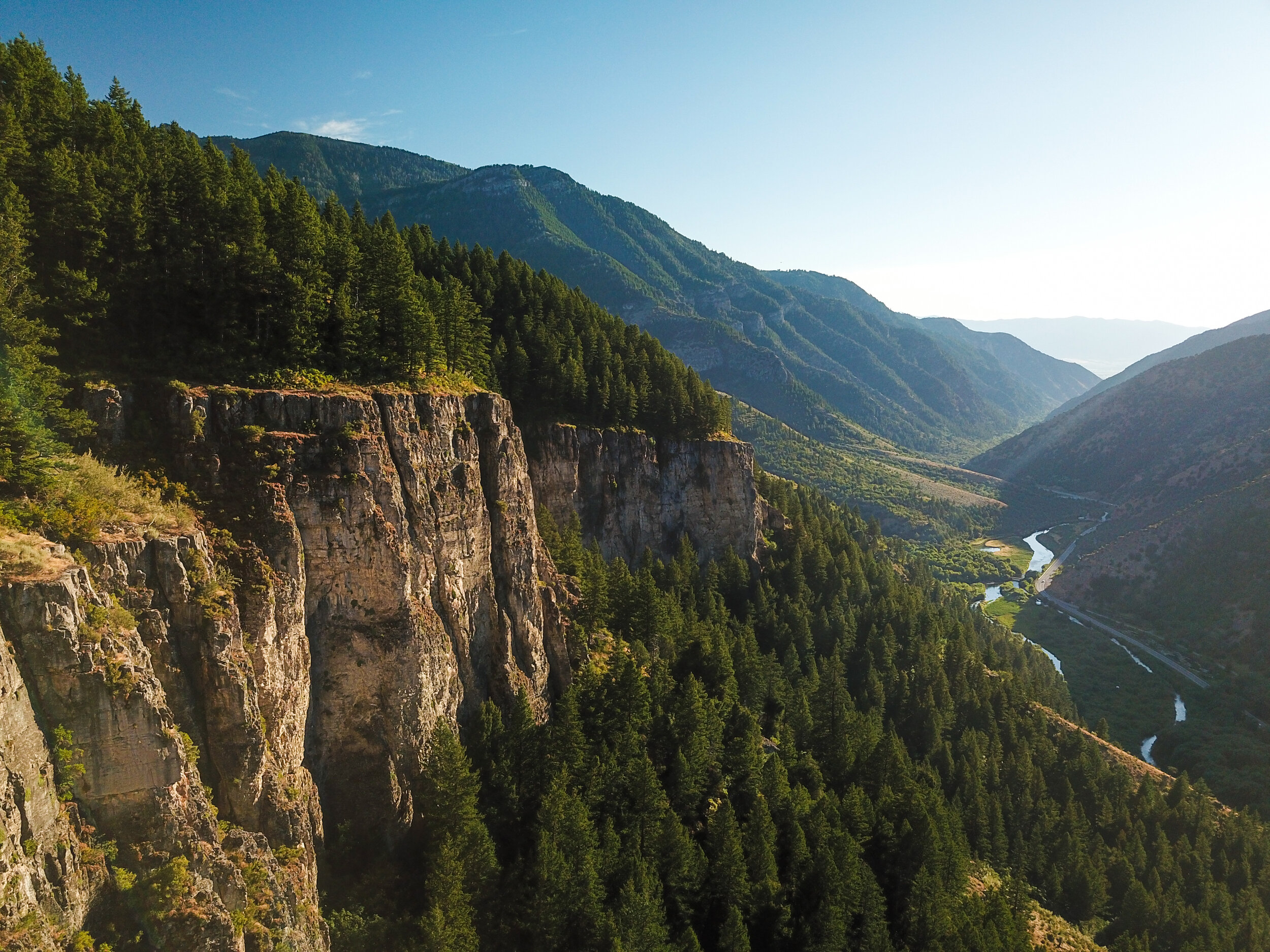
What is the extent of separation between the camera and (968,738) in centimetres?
7706

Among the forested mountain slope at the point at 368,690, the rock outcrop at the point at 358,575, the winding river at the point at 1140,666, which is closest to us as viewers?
the forested mountain slope at the point at 368,690

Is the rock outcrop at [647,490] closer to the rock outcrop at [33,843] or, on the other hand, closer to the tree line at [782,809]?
the tree line at [782,809]

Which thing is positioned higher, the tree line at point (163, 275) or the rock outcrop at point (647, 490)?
the tree line at point (163, 275)

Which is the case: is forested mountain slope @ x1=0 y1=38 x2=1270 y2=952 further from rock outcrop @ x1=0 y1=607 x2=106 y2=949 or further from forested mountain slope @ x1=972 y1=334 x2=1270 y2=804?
forested mountain slope @ x1=972 y1=334 x2=1270 y2=804

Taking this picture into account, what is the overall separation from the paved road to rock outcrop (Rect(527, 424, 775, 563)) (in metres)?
102

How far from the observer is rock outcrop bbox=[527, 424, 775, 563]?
7762cm

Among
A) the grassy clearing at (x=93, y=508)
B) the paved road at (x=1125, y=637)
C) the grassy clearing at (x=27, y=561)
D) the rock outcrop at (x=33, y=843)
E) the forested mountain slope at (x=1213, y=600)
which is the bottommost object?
the paved road at (x=1125, y=637)

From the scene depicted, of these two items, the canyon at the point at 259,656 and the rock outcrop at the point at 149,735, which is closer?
the rock outcrop at the point at 149,735

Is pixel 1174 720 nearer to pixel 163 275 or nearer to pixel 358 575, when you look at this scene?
pixel 358 575

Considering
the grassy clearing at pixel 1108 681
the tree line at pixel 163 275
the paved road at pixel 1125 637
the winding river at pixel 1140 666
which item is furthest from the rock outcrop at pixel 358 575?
the paved road at pixel 1125 637

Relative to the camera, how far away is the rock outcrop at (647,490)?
7762 centimetres

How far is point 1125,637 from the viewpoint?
156 meters

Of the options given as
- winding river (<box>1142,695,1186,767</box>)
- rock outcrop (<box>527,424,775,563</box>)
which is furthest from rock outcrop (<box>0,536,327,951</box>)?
winding river (<box>1142,695,1186,767</box>)

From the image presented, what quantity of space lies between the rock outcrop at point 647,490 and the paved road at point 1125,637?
102119 mm
